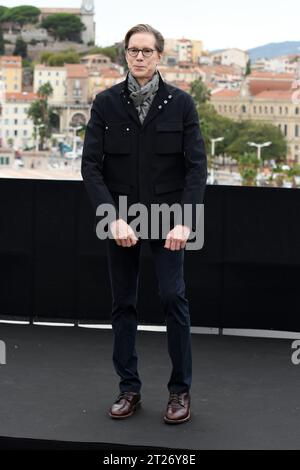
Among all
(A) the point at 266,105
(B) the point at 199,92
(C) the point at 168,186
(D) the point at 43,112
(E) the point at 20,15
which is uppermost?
(E) the point at 20,15

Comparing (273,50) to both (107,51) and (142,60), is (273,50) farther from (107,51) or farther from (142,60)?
(142,60)

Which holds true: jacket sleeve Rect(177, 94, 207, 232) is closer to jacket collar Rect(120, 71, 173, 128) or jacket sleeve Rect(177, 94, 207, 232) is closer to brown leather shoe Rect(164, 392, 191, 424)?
jacket collar Rect(120, 71, 173, 128)

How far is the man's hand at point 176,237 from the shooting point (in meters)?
2.59

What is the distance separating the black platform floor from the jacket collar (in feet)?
2.67

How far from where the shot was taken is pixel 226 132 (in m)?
81.8

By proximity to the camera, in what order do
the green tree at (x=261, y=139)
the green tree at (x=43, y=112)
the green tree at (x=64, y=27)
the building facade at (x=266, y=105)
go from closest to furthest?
the green tree at (x=261, y=139) < the building facade at (x=266, y=105) < the green tree at (x=43, y=112) < the green tree at (x=64, y=27)

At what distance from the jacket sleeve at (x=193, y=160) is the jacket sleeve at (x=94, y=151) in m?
0.21

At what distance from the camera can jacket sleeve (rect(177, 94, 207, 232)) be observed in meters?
2.62

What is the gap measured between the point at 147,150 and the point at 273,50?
14922cm

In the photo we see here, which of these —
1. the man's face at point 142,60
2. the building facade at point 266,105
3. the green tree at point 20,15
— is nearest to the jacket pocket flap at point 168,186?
the man's face at point 142,60

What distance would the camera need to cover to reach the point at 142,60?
8.52ft

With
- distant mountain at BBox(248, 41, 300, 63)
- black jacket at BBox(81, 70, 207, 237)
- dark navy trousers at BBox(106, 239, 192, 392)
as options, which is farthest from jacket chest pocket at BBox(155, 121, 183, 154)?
distant mountain at BBox(248, 41, 300, 63)

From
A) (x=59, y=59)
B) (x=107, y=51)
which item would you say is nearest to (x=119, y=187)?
(x=59, y=59)

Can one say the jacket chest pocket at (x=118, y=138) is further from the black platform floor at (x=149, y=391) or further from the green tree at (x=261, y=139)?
the green tree at (x=261, y=139)
